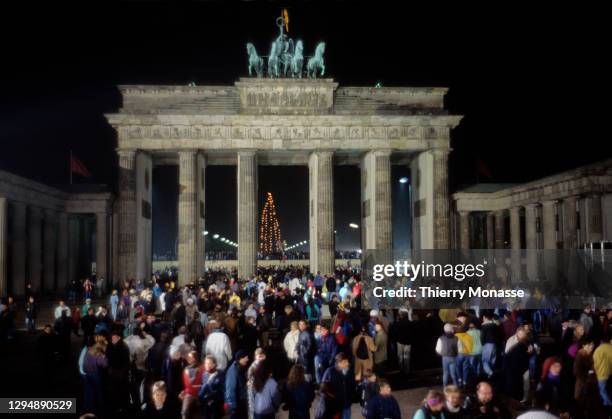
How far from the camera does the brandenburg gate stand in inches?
1743

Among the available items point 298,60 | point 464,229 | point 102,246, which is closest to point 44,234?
point 102,246

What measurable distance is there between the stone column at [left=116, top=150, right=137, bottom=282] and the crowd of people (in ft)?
75.2

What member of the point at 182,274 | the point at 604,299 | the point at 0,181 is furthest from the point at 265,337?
the point at 182,274

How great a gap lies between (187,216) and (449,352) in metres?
34.1

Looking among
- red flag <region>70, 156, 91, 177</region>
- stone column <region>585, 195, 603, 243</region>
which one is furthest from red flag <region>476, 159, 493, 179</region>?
red flag <region>70, 156, 91, 177</region>

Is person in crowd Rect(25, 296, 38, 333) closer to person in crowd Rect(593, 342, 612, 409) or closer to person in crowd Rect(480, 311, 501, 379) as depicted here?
person in crowd Rect(480, 311, 501, 379)

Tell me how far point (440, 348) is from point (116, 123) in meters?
37.3

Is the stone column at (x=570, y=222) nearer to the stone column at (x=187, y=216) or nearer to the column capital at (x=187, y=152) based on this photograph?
the stone column at (x=187, y=216)

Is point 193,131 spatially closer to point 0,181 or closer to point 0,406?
point 0,181

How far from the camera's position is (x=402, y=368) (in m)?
17.2

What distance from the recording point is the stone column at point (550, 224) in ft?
136

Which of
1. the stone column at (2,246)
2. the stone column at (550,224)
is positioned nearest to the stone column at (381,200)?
the stone column at (550,224)

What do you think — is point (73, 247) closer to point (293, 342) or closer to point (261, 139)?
point (261, 139)

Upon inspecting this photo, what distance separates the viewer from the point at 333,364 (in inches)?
514
